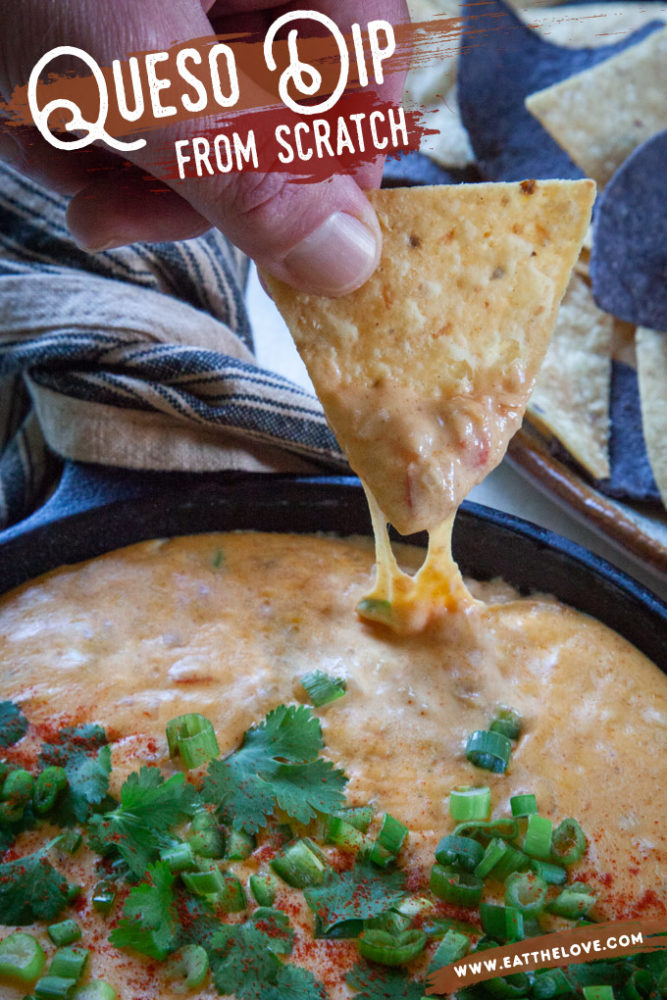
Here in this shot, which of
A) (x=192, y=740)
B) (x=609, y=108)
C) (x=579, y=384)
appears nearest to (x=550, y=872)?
(x=192, y=740)

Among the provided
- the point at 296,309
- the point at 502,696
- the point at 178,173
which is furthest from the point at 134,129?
the point at 502,696

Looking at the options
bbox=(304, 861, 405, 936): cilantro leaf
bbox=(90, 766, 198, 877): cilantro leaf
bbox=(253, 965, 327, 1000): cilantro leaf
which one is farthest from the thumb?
bbox=(253, 965, 327, 1000): cilantro leaf

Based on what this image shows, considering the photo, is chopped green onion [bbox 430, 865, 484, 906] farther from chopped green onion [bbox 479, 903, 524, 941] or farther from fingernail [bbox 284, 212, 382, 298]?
fingernail [bbox 284, 212, 382, 298]

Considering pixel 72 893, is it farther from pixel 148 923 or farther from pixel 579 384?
pixel 579 384

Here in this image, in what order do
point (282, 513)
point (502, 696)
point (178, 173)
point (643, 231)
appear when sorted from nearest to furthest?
point (178, 173) → point (502, 696) → point (282, 513) → point (643, 231)

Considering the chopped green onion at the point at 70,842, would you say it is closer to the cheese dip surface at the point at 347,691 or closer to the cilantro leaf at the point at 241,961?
the cheese dip surface at the point at 347,691

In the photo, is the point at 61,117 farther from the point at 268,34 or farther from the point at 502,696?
the point at 502,696
